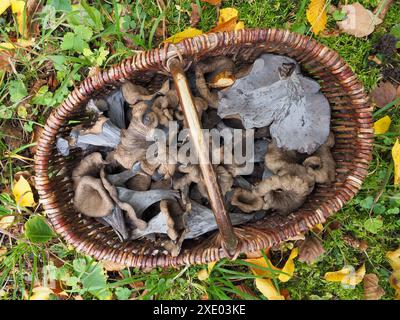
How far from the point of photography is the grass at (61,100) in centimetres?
343

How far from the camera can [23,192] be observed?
3549mm

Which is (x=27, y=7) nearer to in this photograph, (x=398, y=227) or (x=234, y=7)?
(x=234, y=7)

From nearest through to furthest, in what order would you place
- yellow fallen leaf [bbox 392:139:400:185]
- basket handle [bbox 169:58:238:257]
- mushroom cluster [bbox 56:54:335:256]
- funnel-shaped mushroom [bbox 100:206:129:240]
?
basket handle [bbox 169:58:238:257]
mushroom cluster [bbox 56:54:335:256]
funnel-shaped mushroom [bbox 100:206:129:240]
yellow fallen leaf [bbox 392:139:400:185]

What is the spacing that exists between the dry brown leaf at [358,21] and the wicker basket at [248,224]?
Answer: 0.69 meters

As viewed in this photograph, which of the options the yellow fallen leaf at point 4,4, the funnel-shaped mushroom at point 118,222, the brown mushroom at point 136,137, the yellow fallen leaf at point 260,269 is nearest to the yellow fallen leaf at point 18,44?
the yellow fallen leaf at point 4,4

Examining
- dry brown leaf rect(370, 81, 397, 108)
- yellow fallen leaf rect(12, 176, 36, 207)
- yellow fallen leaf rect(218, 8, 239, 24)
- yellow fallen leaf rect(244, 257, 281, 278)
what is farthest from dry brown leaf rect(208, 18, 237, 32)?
yellow fallen leaf rect(12, 176, 36, 207)

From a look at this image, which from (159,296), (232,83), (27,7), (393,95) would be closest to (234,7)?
(232,83)

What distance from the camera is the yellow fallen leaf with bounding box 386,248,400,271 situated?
341 centimetres

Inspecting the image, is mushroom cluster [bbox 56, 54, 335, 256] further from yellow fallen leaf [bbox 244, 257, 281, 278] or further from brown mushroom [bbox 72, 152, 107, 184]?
yellow fallen leaf [bbox 244, 257, 281, 278]

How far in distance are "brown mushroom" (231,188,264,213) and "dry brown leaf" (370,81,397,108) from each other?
1.41m

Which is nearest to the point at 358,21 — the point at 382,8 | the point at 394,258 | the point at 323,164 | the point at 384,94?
the point at 382,8

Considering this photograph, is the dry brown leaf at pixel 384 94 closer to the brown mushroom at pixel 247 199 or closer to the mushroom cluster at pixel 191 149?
the mushroom cluster at pixel 191 149

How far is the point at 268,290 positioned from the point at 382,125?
5.46 feet

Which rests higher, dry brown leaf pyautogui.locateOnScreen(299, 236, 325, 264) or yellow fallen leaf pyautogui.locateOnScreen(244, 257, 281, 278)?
dry brown leaf pyautogui.locateOnScreen(299, 236, 325, 264)
